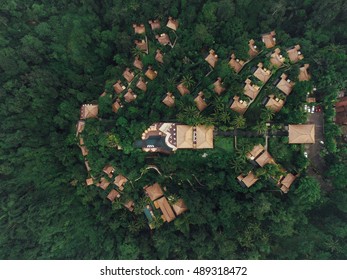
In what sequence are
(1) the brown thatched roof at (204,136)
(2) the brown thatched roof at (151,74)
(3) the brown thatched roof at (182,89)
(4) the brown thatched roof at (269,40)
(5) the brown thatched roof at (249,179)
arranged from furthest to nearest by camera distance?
1. (2) the brown thatched roof at (151,74)
2. (4) the brown thatched roof at (269,40)
3. (3) the brown thatched roof at (182,89)
4. (5) the brown thatched roof at (249,179)
5. (1) the brown thatched roof at (204,136)

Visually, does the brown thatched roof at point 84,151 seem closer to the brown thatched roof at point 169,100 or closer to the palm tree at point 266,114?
the brown thatched roof at point 169,100

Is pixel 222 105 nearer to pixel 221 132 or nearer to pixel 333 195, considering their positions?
pixel 221 132

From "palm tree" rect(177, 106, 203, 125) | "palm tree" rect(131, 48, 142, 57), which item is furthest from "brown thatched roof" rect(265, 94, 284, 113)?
"palm tree" rect(131, 48, 142, 57)

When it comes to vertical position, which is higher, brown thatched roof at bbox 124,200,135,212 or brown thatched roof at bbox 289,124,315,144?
brown thatched roof at bbox 289,124,315,144

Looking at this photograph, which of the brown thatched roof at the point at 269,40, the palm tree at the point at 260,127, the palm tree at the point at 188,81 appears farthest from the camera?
the brown thatched roof at the point at 269,40

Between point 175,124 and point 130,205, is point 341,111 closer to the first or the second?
point 175,124

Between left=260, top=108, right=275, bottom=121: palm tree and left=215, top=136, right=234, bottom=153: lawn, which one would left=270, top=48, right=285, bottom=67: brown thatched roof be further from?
left=215, top=136, right=234, bottom=153: lawn

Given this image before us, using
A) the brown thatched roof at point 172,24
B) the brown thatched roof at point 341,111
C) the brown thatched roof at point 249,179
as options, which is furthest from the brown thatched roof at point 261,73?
the brown thatched roof at point 172,24

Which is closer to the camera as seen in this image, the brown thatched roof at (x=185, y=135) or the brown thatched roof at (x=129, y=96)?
the brown thatched roof at (x=185, y=135)
